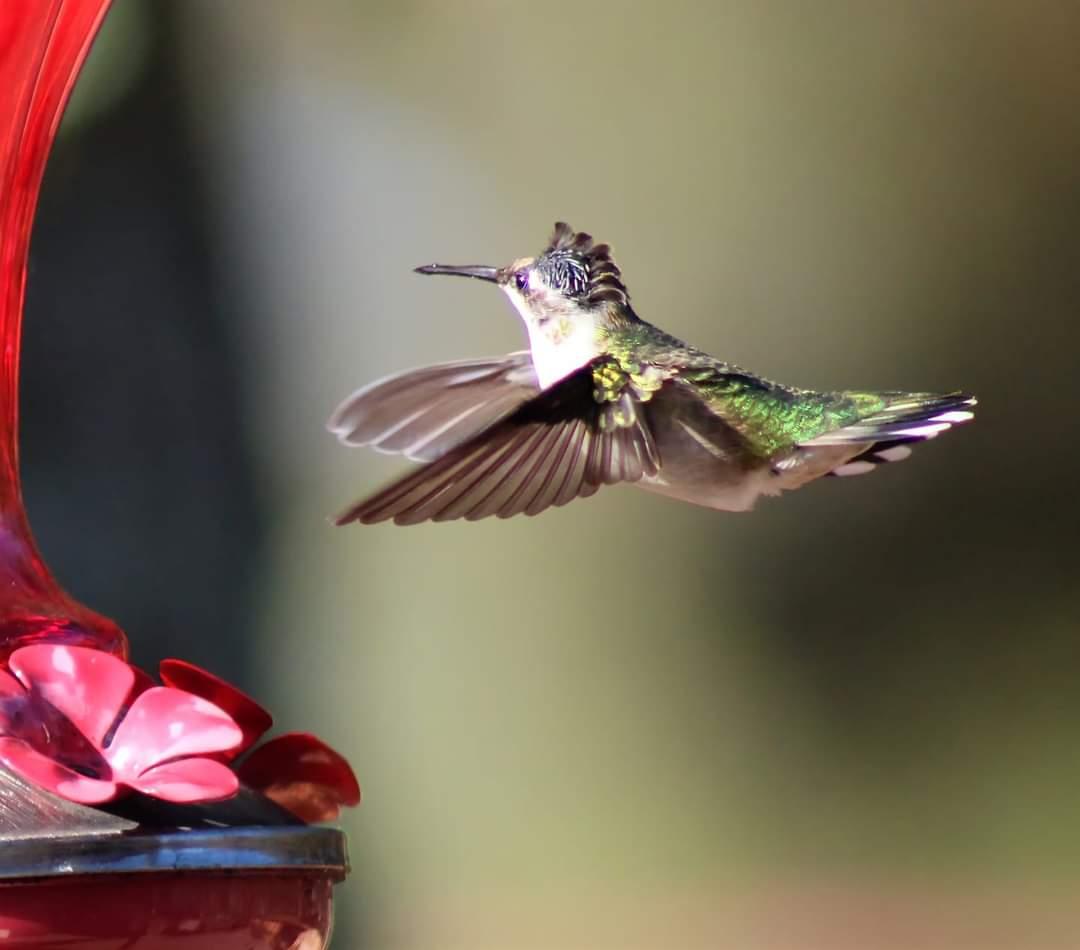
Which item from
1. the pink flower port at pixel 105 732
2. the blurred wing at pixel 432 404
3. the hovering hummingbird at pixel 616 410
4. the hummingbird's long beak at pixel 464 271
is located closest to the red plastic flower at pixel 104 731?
the pink flower port at pixel 105 732

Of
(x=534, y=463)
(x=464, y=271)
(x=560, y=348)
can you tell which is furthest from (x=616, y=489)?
(x=534, y=463)

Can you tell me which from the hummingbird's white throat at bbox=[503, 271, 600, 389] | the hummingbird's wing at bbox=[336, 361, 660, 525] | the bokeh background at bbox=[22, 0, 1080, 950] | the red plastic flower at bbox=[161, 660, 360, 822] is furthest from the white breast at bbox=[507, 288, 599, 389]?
the bokeh background at bbox=[22, 0, 1080, 950]

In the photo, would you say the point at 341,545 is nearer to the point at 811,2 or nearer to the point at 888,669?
the point at 888,669

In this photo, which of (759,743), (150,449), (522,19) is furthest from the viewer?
(522,19)

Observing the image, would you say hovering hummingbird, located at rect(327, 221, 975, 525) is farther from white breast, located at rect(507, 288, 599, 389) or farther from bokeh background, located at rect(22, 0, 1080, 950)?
bokeh background, located at rect(22, 0, 1080, 950)

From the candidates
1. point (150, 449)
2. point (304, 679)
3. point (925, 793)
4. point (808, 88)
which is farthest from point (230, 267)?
point (925, 793)

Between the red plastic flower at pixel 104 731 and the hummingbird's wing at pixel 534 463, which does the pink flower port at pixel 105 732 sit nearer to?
the red plastic flower at pixel 104 731
